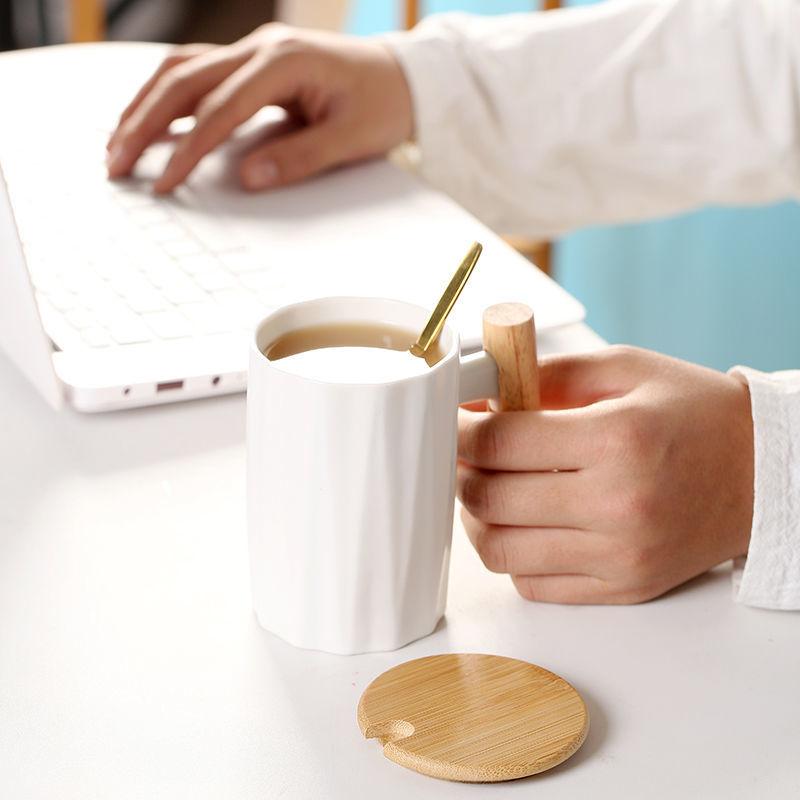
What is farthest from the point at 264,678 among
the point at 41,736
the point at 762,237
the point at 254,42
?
the point at 762,237

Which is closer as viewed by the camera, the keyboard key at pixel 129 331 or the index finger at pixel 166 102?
the keyboard key at pixel 129 331

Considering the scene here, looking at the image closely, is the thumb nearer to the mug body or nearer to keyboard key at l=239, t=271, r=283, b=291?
keyboard key at l=239, t=271, r=283, b=291

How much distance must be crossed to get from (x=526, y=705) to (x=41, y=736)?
18cm

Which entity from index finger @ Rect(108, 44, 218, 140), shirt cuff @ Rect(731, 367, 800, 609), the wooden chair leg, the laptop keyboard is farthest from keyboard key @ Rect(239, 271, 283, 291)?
the wooden chair leg

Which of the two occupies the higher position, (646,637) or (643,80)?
(643,80)

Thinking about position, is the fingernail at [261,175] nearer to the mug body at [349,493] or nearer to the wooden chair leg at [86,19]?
the mug body at [349,493]

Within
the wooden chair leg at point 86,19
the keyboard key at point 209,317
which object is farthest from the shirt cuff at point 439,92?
the wooden chair leg at point 86,19

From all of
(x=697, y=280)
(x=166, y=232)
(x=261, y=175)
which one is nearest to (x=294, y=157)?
(x=261, y=175)

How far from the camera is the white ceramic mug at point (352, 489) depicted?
450 mm

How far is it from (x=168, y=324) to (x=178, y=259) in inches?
3.7

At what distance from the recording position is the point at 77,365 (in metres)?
0.66

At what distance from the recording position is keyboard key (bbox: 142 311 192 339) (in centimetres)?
70

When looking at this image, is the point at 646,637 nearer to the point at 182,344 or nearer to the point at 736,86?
the point at 182,344

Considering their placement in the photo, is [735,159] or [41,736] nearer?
[41,736]
